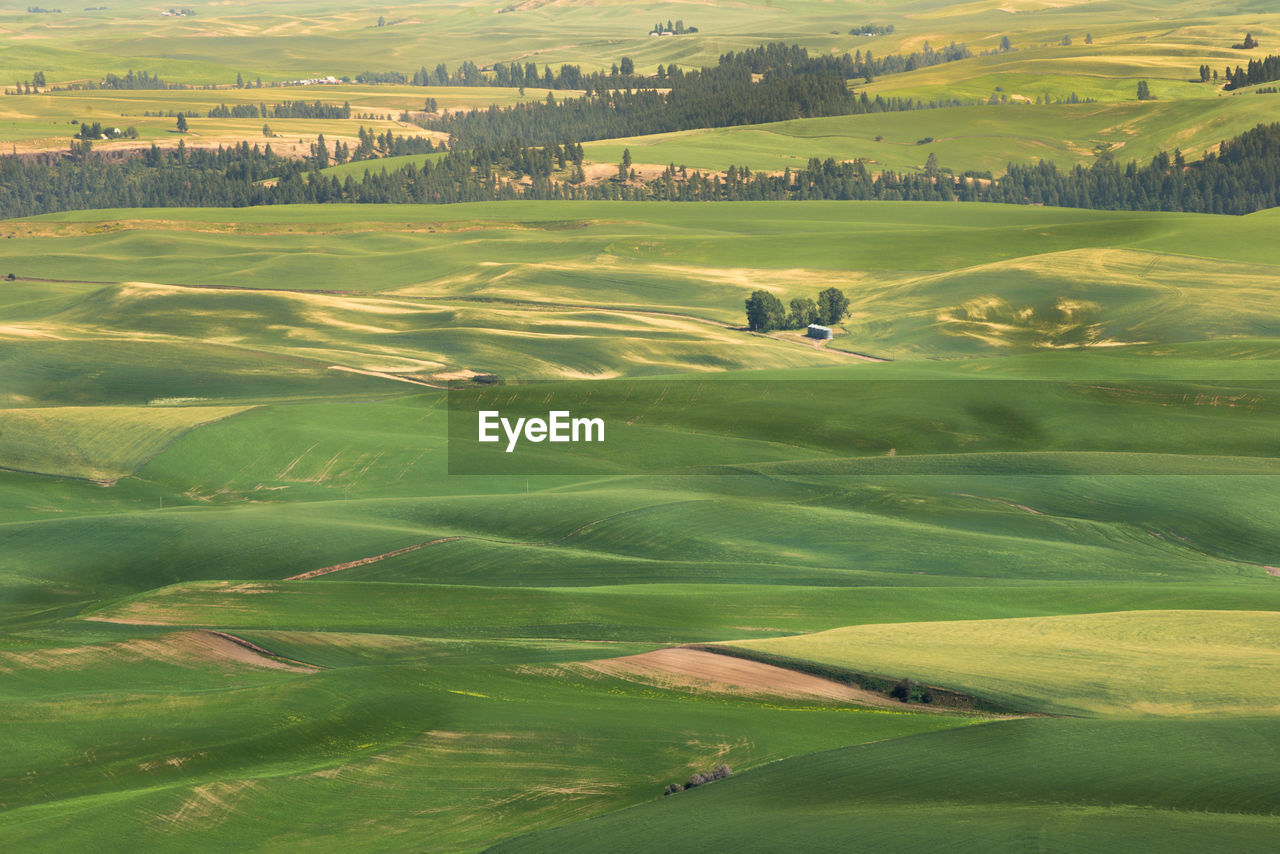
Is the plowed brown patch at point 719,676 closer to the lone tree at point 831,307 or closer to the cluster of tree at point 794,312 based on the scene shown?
the cluster of tree at point 794,312

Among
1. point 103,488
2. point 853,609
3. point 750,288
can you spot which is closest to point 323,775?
point 853,609

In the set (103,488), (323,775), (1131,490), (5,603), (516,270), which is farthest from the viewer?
(516,270)

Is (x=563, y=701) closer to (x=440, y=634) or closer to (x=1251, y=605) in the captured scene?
(x=440, y=634)

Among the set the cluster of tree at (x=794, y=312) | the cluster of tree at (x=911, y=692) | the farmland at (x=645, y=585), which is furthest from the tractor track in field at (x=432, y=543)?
the cluster of tree at (x=794, y=312)

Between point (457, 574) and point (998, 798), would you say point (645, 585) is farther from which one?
point (998, 798)

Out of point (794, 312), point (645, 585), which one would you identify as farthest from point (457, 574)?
point (794, 312)

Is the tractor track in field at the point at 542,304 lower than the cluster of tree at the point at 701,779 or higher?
lower
